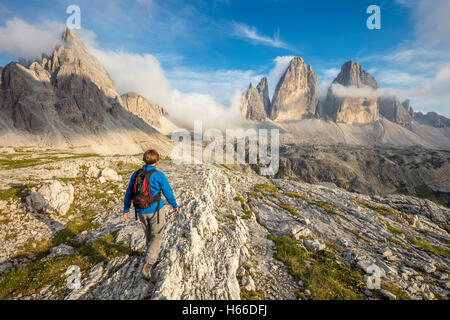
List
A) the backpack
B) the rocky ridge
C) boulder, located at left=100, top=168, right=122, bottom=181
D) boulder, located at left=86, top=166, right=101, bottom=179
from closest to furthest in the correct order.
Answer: the backpack → the rocky ridge → boulder, located at left=86, top=166, right=101, bottom=179 → boulder, located at left=100, top=168, right=122, bottom=181

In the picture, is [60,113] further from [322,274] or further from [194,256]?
[322,274]

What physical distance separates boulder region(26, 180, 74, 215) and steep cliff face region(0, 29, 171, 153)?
157 metres

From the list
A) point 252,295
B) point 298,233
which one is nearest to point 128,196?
point 252,295

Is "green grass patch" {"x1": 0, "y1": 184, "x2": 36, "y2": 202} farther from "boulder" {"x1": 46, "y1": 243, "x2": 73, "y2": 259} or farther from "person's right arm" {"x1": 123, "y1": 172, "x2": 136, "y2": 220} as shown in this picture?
"person's right arm" {"x1": 123, "y1": 172, "x2": 136, "y2": 220}

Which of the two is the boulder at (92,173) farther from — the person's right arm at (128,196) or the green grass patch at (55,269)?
the person's right arm at (128,196)

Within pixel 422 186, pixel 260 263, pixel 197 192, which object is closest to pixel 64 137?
pixel 197 192


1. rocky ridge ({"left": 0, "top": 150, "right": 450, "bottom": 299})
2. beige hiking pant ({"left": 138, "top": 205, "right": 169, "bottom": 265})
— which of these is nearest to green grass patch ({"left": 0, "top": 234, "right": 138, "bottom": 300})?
rocky ridge ({"left": 0, "top": 150, "right": 450, "bottom": 299})

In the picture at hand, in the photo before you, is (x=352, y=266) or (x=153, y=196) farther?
(x=352, y=266)

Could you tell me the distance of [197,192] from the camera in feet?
56.1

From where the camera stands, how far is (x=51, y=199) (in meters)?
13.1

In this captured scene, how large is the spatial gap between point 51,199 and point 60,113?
192229mm

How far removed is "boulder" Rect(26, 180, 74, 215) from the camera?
41.9 feet
